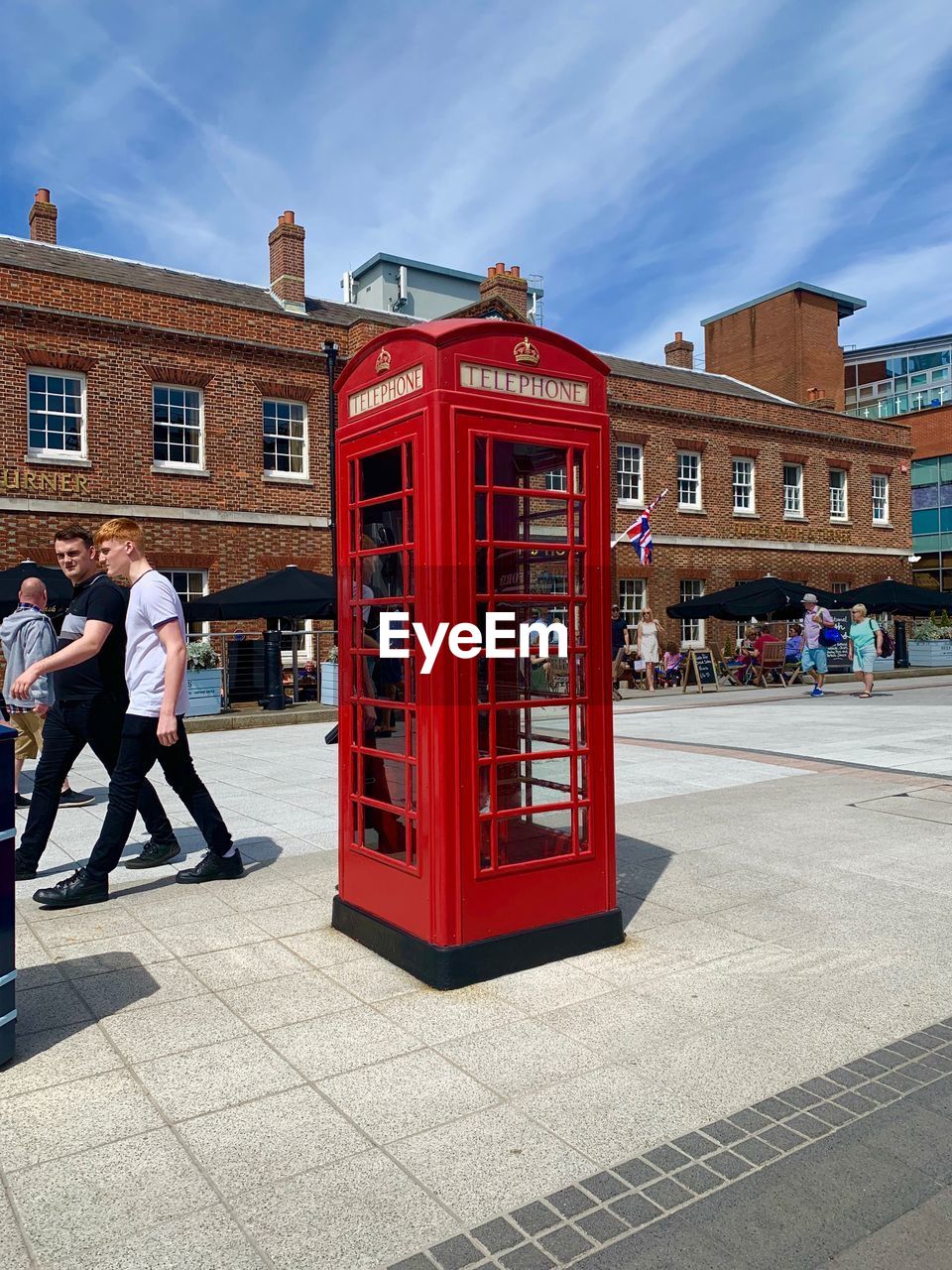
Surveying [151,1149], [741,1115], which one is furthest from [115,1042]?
Result: [741,1115]

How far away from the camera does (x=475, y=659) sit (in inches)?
153

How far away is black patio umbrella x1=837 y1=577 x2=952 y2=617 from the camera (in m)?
25.4

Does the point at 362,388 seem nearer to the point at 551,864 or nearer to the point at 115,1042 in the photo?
the point at 551,864

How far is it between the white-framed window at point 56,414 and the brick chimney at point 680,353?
2171 centimetres

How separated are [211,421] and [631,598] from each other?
488 inches

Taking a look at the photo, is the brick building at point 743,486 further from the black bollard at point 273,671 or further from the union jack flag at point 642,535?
the black bollard at point 273,671

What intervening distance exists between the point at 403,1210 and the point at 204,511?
1849cm

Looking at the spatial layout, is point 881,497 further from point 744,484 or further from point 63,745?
point 63,745

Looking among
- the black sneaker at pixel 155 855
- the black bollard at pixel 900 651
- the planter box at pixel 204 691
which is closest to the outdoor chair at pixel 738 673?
the black bollard at pixel 900 651

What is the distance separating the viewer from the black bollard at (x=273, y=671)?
53.2 ft

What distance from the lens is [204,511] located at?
19719mm

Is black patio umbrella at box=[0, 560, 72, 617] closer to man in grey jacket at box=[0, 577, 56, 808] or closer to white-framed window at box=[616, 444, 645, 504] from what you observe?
man in grey jacket at box=[0, 577, 56, 808]

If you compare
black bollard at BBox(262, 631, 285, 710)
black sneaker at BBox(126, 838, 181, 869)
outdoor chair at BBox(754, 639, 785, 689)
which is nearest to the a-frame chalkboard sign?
outdoor chair at BBox(754, 639, 785, 689)

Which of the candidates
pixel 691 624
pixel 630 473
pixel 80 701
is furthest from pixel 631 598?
pixel 80 701
